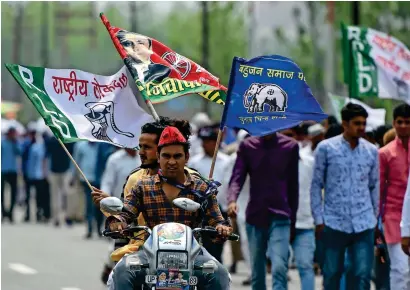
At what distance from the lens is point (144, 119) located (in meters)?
11.5

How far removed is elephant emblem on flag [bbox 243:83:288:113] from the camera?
11273 mm

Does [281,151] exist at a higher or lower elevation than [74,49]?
lower

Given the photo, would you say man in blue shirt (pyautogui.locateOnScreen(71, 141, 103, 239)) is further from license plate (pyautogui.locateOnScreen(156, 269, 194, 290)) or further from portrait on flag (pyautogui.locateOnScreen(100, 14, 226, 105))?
license plate (pyautogui.locateOnScreen(156, 269, 194, 290))

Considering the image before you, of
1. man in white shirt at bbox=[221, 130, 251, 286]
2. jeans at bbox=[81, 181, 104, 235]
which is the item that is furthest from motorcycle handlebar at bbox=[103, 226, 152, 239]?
jeans at bbox=[81, 181, 104, 235]

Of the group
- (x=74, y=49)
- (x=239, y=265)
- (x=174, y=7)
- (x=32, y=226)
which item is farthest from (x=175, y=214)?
(x=174, y=7)

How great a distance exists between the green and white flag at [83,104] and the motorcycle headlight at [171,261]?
248 cm

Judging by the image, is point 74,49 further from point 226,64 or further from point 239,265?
point 239,265

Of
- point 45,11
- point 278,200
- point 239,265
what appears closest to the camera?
point 278,200

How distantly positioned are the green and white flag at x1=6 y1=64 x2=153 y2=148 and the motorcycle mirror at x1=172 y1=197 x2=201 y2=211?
2.10 metres

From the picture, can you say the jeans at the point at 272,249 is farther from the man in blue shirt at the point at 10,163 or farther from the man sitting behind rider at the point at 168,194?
the man in blue shirt at the point at 10,163

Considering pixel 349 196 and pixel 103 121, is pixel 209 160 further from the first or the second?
pixel 103 121

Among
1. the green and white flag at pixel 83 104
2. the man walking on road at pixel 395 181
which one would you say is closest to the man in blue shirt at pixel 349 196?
the man walking on road at pixel 395 181

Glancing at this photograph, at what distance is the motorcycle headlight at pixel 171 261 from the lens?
854 cm

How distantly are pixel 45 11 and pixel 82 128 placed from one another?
63.5m
